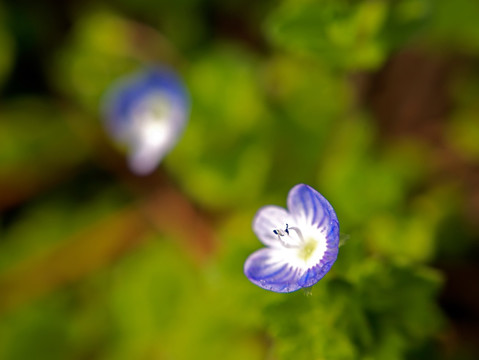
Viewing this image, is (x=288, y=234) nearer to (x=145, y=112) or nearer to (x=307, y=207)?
(x=307, y=207)

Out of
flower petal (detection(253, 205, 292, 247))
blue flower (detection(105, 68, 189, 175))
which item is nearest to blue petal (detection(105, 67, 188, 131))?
blue flower (detection(105, 68, 189, 175))

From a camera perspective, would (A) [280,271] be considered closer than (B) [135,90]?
Yes

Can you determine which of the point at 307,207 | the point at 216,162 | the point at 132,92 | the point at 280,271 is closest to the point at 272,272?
the point at 280,271

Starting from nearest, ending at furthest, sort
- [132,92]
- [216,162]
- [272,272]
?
1. [272,272]
2. [216,162]
3. [132,92]

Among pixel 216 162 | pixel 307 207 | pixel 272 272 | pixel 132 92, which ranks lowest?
pixel 272 272

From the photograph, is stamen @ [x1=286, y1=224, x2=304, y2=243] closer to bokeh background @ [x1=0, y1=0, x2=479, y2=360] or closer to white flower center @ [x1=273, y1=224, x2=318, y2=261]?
white flower center @ [x1=273, y1=224, x2=318, y2=261]

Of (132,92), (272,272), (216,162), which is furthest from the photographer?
(132,92)
